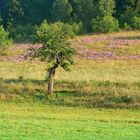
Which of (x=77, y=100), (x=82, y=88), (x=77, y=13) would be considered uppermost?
(x=77, y=13)

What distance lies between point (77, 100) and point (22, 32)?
6560cm

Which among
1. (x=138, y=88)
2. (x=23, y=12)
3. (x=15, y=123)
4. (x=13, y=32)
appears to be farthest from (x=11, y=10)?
(x=15, y=123)

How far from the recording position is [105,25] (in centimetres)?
9450

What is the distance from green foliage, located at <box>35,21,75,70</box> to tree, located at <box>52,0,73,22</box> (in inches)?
2365

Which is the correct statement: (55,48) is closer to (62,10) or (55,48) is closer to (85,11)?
(85,11)

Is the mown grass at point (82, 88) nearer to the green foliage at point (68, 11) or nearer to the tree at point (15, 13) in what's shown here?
the green foliage at point (68, 11)

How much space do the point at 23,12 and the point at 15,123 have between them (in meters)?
89.5

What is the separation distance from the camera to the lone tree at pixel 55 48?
43844 mm

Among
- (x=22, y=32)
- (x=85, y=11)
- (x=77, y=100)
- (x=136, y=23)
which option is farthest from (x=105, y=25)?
(x=77, y=100)

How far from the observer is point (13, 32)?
10600 cm

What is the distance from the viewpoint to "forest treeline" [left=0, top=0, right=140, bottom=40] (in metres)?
98.0

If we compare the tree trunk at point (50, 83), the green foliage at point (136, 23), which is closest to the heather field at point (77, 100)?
the tree trunk at point (50, 83)

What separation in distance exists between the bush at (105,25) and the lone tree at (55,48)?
50.0 meters

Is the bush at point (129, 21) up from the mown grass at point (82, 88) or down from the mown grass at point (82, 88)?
up
